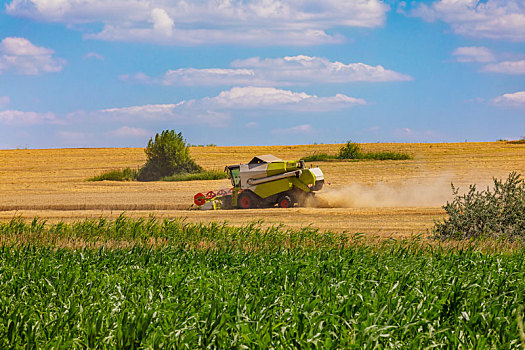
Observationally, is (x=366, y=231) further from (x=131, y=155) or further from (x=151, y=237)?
(x=131, y=155)

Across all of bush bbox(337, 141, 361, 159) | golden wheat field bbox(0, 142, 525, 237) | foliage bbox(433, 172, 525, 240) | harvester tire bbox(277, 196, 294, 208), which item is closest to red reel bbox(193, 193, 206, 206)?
golden wheat field bbox(0, 142, 525, 237)

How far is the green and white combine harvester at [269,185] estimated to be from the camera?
21.3 m

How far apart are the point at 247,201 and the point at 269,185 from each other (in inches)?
41.7

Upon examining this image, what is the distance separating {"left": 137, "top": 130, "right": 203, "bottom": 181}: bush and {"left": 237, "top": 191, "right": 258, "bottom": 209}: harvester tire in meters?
18.1

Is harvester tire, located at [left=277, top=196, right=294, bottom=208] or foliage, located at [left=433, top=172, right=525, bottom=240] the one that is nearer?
foliage, located at [left=433, top=172, right=525, bottom=240]

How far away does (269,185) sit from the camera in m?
21.6

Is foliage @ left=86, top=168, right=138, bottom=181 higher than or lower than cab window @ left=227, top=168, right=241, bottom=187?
lower

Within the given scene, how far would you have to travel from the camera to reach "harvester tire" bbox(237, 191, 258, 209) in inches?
855

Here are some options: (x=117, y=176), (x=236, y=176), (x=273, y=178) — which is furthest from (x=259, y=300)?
(x=117, y=176)

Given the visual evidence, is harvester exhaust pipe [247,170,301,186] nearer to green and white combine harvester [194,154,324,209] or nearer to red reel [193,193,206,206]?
green and white combine harvester [194,154,324,209]

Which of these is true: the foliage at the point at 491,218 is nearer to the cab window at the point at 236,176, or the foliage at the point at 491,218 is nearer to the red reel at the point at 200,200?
the cab window at the point at 236,176

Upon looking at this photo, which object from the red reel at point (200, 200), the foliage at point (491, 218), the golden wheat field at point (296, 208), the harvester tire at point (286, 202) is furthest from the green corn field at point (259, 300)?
the red reel at point (200, 200)

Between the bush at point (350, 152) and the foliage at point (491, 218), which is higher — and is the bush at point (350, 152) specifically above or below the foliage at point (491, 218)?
above

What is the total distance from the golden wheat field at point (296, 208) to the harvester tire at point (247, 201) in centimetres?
109
